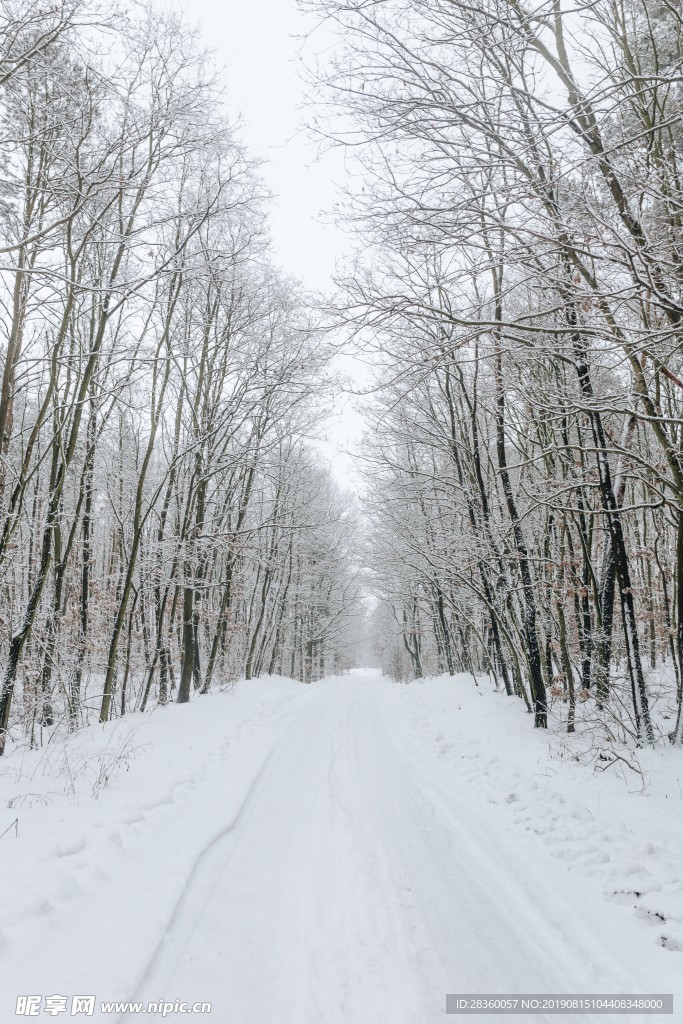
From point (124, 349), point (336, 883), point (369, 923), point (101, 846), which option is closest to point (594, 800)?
point (336, 883)

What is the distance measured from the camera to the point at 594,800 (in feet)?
17.1

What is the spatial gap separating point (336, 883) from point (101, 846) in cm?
182

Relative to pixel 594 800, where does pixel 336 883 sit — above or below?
below

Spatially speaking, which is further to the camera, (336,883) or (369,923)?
(336,883)

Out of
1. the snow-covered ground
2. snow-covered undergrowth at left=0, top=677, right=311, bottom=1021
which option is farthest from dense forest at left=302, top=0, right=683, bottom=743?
snow-covered undergrowth at left=0, top=677, right=311, bottom=1021

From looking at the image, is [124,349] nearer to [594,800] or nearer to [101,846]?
[101,846]

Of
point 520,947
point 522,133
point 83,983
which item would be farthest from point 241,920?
point 522,133

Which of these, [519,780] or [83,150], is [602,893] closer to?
[519,780]

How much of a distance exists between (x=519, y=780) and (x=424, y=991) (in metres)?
3.99

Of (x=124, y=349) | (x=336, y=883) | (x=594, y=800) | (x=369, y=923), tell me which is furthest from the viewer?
(x=124, y=349)

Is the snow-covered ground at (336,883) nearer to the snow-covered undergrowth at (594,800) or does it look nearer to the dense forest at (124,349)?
the snow-covered undergrowth at (594,800)

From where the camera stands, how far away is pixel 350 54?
4.30 m

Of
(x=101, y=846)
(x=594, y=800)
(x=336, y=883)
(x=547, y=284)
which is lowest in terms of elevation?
(x=336, y=883)

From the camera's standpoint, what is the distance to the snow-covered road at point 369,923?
8.96 ft
